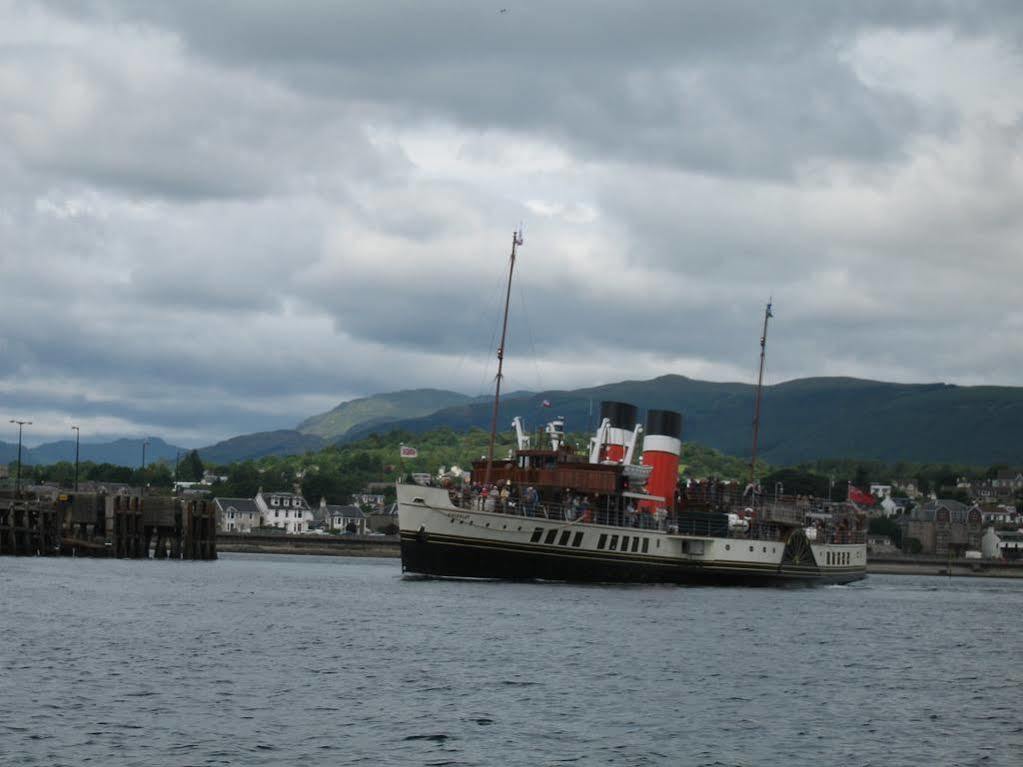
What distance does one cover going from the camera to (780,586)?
85.1m

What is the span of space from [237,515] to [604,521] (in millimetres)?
129422

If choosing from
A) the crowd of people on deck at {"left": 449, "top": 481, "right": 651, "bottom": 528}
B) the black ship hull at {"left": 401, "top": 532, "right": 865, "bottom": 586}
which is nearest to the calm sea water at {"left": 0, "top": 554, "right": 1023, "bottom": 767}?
the black ship hull at {"left": 401, "top": 532, "right": 865, "bottom": 586}

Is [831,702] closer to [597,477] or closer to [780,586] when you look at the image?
[597,477]

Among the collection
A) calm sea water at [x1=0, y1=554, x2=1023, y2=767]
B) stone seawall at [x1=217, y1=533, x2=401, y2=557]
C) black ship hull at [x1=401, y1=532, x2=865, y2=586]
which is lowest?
stone seawall at [x1=217, y1=533, x2=401, y2=557]

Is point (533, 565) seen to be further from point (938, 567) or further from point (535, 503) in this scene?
point (938, 567)

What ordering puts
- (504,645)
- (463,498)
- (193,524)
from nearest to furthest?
(504,645) → (463,498) → (193,524)

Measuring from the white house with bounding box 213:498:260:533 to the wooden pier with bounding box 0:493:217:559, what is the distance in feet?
304

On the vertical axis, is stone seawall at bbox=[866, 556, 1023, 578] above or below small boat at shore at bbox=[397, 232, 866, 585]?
below

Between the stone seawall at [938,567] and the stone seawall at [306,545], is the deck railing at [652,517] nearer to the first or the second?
the stone seawall at [306,545]

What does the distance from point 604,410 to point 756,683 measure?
162 ft

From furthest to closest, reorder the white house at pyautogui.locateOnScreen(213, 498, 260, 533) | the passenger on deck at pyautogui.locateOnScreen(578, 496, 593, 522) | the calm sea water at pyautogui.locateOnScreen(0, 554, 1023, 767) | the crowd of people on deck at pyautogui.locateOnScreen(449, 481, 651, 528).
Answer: the white house at pyautogui.locateOnScreen(213, 498, 260, 533)
the passenger on deck at pyautogui.locateOnScreen(578, 496, 593, 522)
the crowd of people on deck at pyautogui.locateOnScreen(449, 481, 651, 528)
the calm sea water at pyautogui.locateOnScreen(0, 554, 1023, 767)

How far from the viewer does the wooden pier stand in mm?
92438

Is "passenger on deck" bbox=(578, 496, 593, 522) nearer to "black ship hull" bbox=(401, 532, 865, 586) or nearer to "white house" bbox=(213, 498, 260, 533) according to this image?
"black ship hull" bbox=(401, 532, 865, 586)

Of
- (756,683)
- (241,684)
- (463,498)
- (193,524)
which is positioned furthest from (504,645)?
(193,524)
